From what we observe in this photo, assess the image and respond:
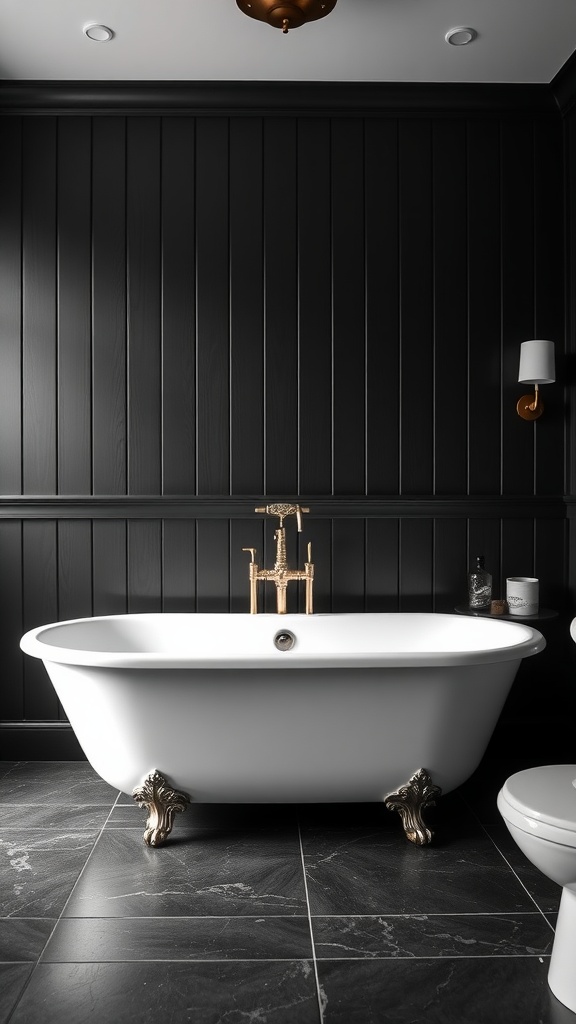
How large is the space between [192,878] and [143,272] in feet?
7.05

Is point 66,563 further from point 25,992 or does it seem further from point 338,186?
point 338,186

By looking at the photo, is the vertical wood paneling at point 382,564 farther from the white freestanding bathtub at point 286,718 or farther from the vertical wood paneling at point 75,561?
the vertical wood paneling at point 75,561

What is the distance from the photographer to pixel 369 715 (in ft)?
6.95

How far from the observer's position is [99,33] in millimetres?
2561

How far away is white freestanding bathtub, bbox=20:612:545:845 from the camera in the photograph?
2055mm

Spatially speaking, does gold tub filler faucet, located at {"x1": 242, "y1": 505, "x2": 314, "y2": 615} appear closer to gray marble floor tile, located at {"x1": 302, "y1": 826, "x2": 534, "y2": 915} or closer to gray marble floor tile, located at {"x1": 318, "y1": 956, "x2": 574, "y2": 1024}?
gray marble floor tile, located at {"x1": 302, "y1": 826, "x2": 534, "y2": 915}

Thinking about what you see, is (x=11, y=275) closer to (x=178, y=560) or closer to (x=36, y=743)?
(x=178, y=560)

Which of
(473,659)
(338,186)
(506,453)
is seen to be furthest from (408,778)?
(338,186)

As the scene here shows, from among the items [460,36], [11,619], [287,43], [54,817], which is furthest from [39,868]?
[460,36]

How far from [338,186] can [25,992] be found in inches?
109

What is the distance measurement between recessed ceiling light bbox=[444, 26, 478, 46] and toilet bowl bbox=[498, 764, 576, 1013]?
2393 millimetres

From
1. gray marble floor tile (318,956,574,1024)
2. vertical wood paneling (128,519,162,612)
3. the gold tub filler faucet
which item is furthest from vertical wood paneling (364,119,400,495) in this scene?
gray marble floor tile (318,956,574,1024)

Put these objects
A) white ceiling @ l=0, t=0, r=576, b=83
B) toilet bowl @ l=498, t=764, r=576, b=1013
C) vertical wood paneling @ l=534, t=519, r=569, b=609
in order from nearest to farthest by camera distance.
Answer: toilet bowl @ l=498, t=764, r=576, b=1013, white ceiling @ l=0, t=0, r=576, b=83, vertical wood paneling @ l=534, t=519, r=569, b=609

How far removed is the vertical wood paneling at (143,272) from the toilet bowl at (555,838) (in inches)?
76.0
